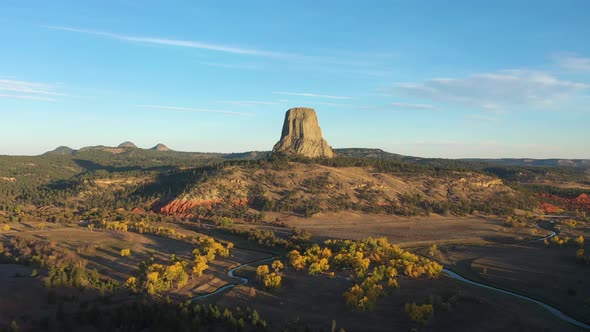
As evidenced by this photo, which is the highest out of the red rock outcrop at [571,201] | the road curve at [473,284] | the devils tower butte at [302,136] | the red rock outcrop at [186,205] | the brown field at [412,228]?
the devils tower butte at [302,136]

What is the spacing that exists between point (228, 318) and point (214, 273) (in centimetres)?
2358

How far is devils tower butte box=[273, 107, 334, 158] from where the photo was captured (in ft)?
610

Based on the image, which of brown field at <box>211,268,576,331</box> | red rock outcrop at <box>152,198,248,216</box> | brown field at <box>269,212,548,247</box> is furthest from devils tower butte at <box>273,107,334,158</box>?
brown field at <box>211,268,576,331</box>

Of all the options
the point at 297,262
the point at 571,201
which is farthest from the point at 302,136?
the point at 297,262

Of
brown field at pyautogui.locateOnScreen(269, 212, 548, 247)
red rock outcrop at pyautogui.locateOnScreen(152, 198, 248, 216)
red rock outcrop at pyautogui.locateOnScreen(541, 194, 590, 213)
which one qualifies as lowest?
brown field at pyautogui.locateOnScreen(269, 212, 548, 247)

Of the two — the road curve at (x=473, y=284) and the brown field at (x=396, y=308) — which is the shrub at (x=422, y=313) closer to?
the brown field at (x=396, y=308)

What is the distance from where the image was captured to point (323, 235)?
10119 cm

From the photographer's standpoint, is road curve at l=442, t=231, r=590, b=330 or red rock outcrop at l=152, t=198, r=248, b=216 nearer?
road curve at l=442, t=231, r=590, b=330

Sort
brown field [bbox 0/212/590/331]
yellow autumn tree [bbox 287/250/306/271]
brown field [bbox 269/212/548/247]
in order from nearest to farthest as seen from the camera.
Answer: brown field [bbox 0/212/590/331] → yellow autumn tree [bbox 287/250/306/271] → brown field [bbox 269/212/548/247]

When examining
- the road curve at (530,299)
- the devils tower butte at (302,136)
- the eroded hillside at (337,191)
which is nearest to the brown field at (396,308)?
the road curve at (530,299)

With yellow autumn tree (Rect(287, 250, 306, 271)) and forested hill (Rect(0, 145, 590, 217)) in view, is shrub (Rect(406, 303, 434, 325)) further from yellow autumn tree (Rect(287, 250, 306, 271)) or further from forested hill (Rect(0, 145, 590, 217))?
forested hill (Rect(0, 145, 590, 217))

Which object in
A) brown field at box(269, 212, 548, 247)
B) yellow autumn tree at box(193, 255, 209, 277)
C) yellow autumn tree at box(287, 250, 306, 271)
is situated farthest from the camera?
brown field at box(269, 212, 548, 247)

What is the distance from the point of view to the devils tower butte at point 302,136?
185850 mm

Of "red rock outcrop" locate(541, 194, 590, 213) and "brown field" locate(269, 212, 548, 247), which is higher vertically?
"red rock outcrop" locate(541, 194, 590, 213)
